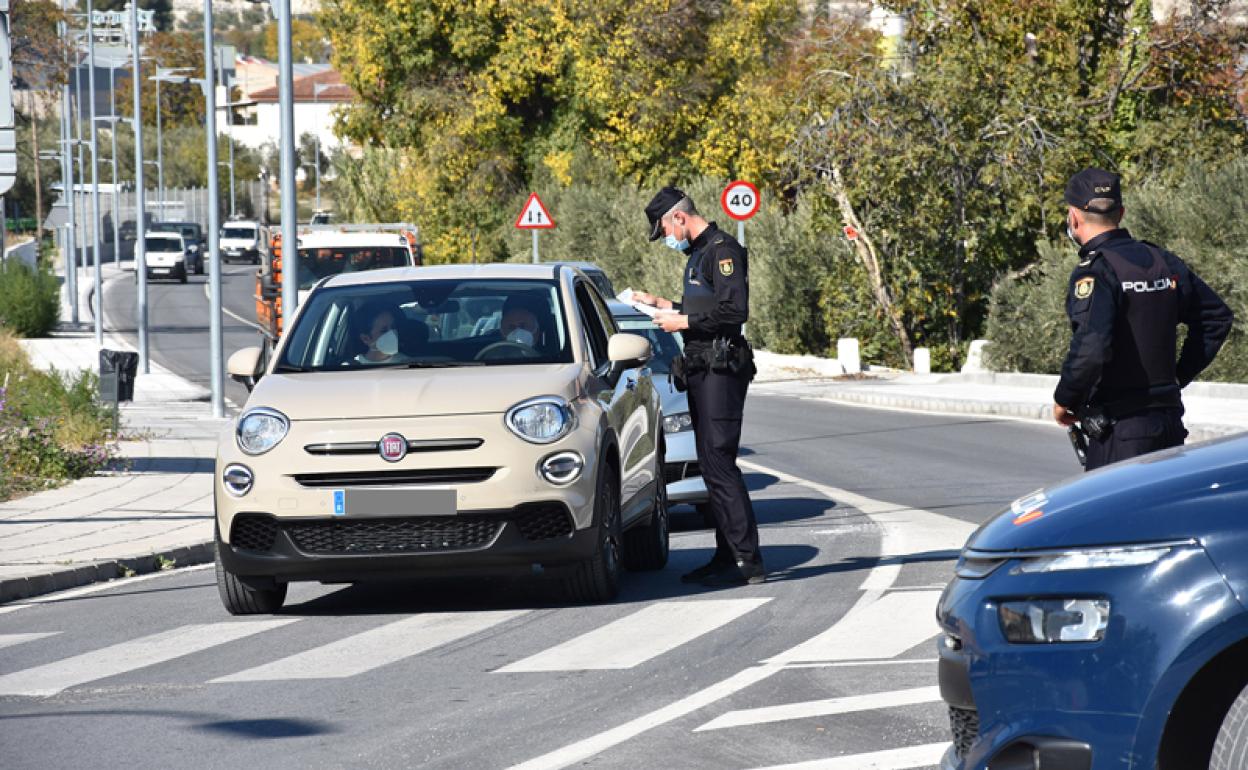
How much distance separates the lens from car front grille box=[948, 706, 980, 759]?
4.69 metres

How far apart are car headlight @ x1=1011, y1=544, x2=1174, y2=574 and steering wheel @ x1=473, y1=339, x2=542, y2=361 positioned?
18.1 ft

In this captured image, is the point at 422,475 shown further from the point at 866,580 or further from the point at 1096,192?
the point at 1096,192

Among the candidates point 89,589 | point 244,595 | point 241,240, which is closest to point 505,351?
point 244,595

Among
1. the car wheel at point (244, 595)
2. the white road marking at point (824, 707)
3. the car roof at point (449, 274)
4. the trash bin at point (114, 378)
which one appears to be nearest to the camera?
the white road marking at point (824, 707)

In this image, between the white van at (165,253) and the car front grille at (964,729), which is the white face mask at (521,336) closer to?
the car front grille at (964,729)

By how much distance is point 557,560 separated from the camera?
9.02 m

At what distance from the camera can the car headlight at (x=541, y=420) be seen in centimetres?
898

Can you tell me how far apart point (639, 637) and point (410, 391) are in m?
1.64

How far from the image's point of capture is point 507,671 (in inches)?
307

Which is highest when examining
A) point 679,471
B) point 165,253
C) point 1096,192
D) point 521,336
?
point 1096,192

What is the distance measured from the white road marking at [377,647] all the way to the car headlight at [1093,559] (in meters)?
3.98

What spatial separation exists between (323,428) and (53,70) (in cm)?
5655

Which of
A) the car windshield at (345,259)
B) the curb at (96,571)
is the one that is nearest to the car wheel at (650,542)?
the curb at (96,571)

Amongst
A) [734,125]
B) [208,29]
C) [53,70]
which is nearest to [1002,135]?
[208,29]
